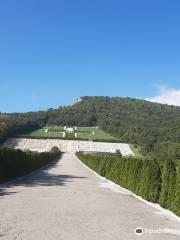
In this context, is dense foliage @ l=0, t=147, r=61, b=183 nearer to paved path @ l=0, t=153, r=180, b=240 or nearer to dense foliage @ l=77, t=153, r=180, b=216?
dense foliage @ l=77, t=153, r=180, b=216

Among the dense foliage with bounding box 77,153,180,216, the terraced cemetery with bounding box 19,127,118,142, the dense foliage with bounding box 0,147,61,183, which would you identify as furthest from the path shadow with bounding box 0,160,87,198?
the terraced cemetery with bounding box 19,127,118,142

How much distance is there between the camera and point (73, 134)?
180 metres

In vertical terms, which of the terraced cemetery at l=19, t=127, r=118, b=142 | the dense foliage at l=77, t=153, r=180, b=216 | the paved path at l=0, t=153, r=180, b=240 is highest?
the terraced cemetery at l=19, t=127, r=118, b=142

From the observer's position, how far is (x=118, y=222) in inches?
367

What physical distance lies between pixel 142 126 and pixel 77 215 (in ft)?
544

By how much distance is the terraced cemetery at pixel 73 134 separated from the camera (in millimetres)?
159375

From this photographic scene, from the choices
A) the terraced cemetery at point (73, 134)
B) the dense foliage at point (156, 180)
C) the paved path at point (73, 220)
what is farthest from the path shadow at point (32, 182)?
the terraced cemetery at point (73, 134)

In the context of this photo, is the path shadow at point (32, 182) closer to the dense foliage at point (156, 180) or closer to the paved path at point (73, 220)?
the paved path at point (73, 220)

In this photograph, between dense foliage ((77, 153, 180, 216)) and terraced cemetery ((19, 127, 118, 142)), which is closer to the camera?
dense foliage ((77, 153, 180, 216))

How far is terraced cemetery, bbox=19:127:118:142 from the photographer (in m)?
159

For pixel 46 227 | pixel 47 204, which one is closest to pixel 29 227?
pixel 46 227

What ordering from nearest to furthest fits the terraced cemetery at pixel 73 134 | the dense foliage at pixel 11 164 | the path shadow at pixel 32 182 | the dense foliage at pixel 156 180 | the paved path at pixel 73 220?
1. the paved path at pixel 73 220
2. the dense foliage at pixel 156 180
3. the path shadow at pixel 32 182
4. the dense foliage at pixel 11 164
5. the terraced cemetery at pixel 73 134

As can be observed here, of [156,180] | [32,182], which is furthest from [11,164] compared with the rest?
[156,180]

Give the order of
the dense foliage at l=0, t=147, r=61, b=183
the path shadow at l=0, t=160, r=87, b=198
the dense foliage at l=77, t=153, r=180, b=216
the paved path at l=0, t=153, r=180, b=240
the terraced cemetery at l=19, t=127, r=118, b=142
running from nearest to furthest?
the paved path at l=0, t=153, r=180, b=240 → the dense foliage at l=77, t=153, r=180, b=216 → the path shadow at l=0, t=160, r=87, b=198 → the dense foliage at l=0, t=147, r=61, b=183 → the terraced cemetery at l=19, t=127, r=118, b=142
